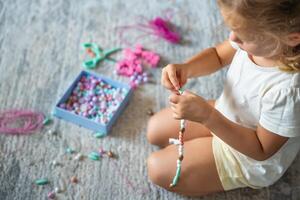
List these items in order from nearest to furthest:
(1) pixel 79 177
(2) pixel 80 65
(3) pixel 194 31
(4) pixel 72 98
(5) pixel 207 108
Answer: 1. (5) pixel 207 108
2. (1) pixel 79 177
3. (4) pixel 72 98
4. (2) pixel 80 65
5. (3) pixel 194 31

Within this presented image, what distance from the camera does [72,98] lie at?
4.23ft

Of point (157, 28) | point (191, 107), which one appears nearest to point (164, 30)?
point (157, 28)

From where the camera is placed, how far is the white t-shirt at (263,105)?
803 mm

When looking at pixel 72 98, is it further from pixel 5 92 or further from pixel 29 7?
pixel 29 7

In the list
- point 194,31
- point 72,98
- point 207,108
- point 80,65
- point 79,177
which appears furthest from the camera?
point 194,31

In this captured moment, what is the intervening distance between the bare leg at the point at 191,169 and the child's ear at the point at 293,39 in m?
0.38

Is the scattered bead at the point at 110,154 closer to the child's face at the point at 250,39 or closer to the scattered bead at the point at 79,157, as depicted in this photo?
the scattered bead at the point at 79,157

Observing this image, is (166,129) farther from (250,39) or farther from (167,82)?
(250,39)

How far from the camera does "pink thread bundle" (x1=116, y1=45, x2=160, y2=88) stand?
138 cm

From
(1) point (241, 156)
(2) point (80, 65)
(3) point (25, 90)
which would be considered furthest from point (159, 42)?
(1) point (241, 156)

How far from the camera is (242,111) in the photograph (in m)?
0.96

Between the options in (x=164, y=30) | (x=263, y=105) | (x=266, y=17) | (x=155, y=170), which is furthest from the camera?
(x=164, y=30)

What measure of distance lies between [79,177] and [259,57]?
1.97ft

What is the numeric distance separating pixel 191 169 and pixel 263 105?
0.92 feet
